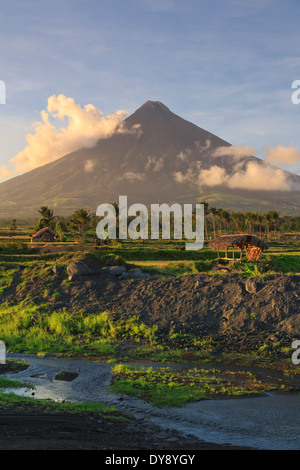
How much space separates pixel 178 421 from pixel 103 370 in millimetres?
4191

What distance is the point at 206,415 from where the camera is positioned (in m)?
8.56

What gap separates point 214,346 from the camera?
551 inches

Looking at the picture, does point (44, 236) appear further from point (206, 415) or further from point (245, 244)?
point (206, 415)

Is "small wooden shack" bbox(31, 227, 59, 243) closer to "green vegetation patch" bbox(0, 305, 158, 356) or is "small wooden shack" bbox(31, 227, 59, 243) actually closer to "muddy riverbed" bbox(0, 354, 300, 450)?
"green vegetation patch" bbox(0, 305, 158, 356)

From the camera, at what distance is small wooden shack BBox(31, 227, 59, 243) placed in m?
73.6

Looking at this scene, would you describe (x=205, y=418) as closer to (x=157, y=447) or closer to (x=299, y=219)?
(x=157, y=447)

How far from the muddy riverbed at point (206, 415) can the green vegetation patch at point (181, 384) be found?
0.27m

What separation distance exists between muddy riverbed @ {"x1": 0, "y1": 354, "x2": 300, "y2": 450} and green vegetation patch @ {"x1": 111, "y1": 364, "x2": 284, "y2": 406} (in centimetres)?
27

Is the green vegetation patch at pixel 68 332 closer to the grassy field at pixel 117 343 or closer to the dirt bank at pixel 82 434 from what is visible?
the grassy field at pixel 117 343

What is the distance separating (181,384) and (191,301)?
6.73 meters

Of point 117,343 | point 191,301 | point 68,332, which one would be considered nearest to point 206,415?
point 117,343

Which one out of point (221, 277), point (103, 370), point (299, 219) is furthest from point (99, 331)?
point (299, 219)

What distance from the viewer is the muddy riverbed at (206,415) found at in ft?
24.1
